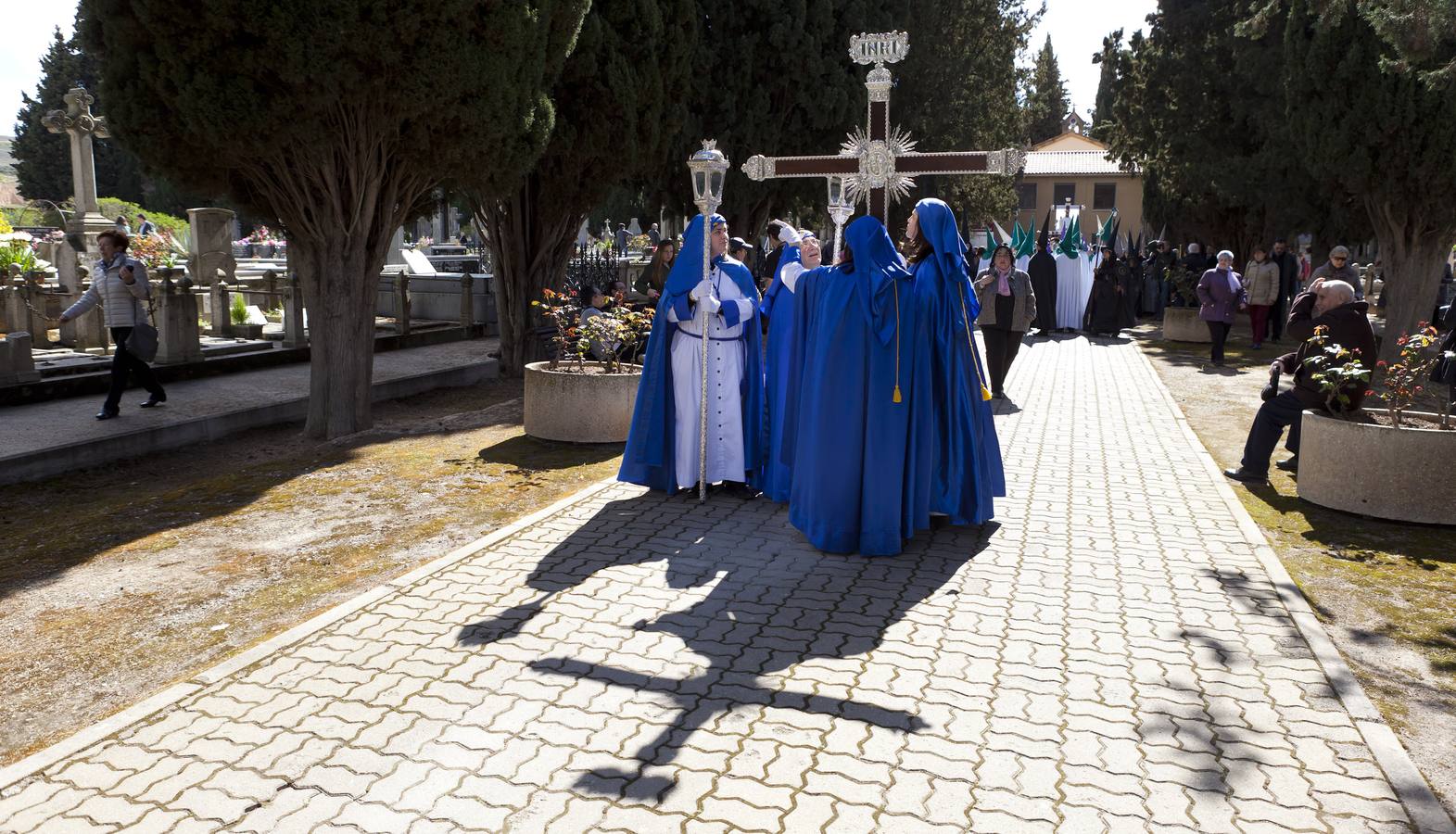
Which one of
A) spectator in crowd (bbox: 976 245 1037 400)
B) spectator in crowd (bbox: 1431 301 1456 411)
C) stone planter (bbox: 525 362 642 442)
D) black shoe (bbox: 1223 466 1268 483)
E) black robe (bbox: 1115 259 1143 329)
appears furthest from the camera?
black robe (bbox: 1115 259 1143 329)

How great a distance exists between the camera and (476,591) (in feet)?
18.0

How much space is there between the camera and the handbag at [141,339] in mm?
10406

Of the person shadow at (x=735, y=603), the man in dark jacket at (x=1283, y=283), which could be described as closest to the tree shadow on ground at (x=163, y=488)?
the person shadow at (x=735, y=603)

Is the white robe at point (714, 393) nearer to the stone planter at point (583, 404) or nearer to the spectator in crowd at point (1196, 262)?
the stone planter at point (583, 404)

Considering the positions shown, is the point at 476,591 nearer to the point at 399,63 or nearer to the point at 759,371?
the point at 759,371

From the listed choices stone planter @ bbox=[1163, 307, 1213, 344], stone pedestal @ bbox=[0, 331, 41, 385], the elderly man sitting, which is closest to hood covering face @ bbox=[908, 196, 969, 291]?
the elderly man sitting

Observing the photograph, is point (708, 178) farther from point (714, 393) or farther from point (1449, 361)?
point (1449, 361)

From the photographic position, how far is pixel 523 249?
13.9 m

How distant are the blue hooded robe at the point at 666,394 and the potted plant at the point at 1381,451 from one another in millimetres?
3786

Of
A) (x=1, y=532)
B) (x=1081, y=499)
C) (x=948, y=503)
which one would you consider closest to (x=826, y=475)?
(x=948, y=503)

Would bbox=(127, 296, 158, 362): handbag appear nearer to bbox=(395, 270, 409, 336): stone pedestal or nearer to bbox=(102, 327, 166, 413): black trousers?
bbox=(102, 327, 166, 413): black trousers

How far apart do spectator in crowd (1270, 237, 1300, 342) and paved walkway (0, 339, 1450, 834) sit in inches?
541

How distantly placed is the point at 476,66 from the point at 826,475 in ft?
17.9

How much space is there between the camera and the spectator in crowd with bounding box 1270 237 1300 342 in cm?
1828
